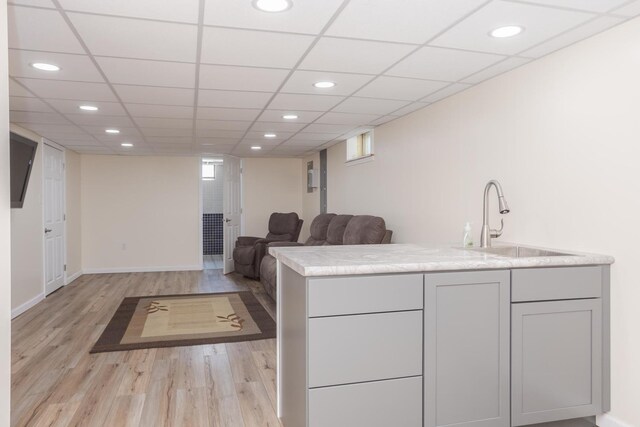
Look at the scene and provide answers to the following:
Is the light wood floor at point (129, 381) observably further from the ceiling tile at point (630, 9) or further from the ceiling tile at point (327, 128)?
the ceiling tile at point (630, 9)

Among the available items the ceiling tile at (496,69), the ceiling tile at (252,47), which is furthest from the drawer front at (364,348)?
the ceiling tile at (496,69)

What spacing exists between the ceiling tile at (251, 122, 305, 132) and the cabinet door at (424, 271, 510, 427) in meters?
3.15

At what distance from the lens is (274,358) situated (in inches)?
139

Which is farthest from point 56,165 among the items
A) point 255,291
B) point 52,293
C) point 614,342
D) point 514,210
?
point 614,342

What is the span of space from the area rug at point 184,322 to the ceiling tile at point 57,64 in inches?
82.9

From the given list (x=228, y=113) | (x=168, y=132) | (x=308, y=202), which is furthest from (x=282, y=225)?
(x=228, y=113)

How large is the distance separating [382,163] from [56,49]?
10.9 ft

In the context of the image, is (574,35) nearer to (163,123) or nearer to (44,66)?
(44,66)

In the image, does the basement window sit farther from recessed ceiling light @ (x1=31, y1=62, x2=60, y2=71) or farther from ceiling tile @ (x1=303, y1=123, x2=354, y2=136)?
recessed ceiling light @ (x1=31, y1=62, x2=60, y2=71)

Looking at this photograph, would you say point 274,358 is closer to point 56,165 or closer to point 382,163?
point 382,163

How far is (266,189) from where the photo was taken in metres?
8.48

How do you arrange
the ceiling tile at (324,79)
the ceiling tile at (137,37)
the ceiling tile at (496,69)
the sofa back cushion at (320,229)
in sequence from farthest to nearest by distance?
the sofa back cushion at (320,229)
the ceiling tile at (324,79)
the ceiling tile at (496,69)
the ceiling tile at (137,37)

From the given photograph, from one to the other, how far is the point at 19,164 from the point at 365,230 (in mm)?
3309

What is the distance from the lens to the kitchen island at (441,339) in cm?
194
